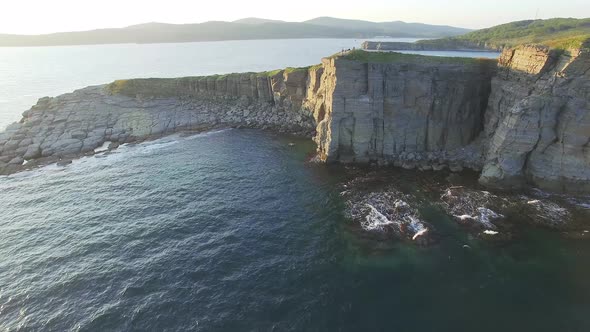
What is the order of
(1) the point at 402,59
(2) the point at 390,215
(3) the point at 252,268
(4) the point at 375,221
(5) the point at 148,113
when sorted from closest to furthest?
(3) the point at 252,268
(4) the point at 375,221
(2) the point at 390,215
(1) the point at 402,59
(5) the point at 148,113

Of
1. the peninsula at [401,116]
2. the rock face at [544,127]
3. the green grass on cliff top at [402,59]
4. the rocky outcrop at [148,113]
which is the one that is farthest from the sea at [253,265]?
the green grass on cliff top at [402,59]

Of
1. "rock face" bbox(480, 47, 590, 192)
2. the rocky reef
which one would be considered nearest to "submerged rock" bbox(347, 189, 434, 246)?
the rocky reef

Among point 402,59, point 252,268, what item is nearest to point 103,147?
point 252,268

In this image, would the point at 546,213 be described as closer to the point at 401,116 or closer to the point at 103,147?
the point at 401,116

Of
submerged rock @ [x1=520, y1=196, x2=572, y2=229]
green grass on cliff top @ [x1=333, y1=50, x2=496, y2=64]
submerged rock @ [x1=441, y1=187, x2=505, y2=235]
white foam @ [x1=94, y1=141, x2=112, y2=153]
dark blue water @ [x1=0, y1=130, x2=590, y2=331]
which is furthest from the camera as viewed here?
white foam @ [x1=94, y1=141, x2=112, y2=153]

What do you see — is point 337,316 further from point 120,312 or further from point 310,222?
point 120,312

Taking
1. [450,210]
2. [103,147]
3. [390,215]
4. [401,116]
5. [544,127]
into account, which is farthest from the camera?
[103,147]

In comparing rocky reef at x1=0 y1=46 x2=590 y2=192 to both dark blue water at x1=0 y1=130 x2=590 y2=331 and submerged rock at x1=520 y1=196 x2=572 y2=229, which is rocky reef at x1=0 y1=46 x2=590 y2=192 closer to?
submerged rock at x1=520 y1=196 x2=572 y2=229
